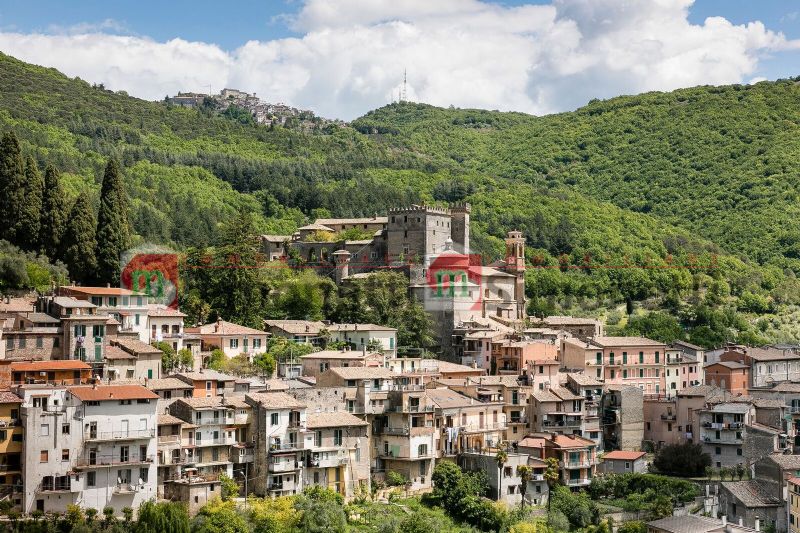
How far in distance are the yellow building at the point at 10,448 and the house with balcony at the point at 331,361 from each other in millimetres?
A: 18317

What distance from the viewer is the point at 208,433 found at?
50.1 metres

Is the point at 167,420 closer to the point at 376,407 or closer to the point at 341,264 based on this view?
the point at 376,407

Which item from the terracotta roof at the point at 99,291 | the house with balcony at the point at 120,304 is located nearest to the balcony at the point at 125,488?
the house with balcony at the point at 120,304

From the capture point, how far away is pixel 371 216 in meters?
108

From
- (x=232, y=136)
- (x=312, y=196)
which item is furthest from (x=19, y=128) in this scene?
(x=232, y=136)

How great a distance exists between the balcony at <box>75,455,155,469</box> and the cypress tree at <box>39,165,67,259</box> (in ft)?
72.8

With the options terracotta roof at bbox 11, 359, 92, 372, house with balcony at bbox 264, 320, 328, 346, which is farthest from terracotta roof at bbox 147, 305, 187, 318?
terracotta roof at bbox 11, 359, 92, 372

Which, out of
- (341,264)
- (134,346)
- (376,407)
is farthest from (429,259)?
(134,346)

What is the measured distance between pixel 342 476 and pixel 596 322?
31.9 meters

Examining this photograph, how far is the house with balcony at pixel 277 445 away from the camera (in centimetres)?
5066

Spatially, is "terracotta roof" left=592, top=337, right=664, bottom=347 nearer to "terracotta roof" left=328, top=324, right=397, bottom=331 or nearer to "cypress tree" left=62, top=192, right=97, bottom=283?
"terracotta roof" left=328, top=324, right=397, bottom=331

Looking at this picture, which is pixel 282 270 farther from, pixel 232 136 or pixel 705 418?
pixel 232 136

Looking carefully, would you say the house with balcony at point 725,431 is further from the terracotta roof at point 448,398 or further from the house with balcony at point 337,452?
the house with balcony at point 337,452

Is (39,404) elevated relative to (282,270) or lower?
lower
